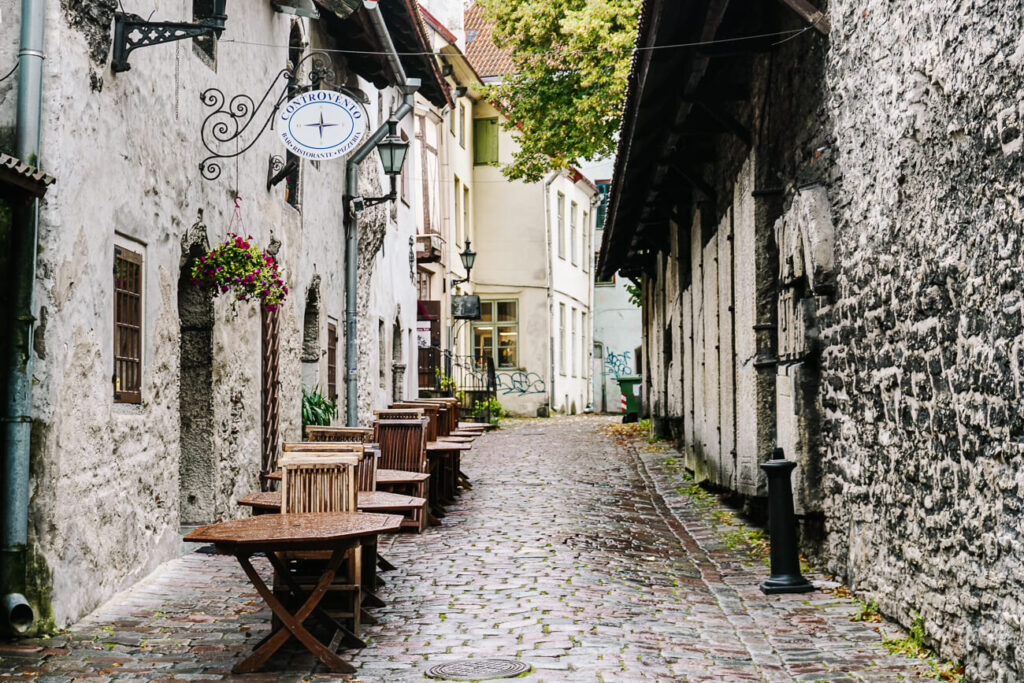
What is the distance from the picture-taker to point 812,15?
24.6 ft

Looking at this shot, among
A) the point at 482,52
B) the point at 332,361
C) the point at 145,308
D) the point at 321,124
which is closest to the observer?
the point at 145,308

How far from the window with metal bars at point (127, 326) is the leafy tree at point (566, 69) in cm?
1308

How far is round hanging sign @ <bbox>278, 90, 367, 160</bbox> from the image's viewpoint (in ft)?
32.2

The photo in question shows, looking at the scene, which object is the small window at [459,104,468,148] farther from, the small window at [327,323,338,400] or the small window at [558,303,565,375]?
the small window at [327,323,338,400]

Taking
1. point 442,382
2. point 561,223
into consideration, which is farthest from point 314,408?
point 561,223

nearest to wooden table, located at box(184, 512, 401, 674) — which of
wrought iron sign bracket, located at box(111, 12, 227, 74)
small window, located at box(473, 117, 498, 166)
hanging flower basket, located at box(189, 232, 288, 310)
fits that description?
wrought iron sign bracket, located at box(111, 12, 227, 74)

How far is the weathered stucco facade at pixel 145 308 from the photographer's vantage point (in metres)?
6.46

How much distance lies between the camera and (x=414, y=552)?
30.4ft

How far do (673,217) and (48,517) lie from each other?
11032 millimetres

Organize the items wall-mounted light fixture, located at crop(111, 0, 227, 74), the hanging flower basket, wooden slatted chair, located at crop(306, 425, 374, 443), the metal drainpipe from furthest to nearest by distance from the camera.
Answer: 1. wooden slatted chair, located at crop(306, 425, 374, 443)
2. the hanging flower basket
3. wall-mounted light fixture, located at crop(111, 0, 227, 74)
4. the metal drainpipe

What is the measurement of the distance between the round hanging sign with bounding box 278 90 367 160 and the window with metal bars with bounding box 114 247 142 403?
89.6 inches

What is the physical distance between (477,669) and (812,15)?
14.8 feet

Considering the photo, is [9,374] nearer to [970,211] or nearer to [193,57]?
[193,57]

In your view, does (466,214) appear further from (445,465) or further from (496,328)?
(445,465)
